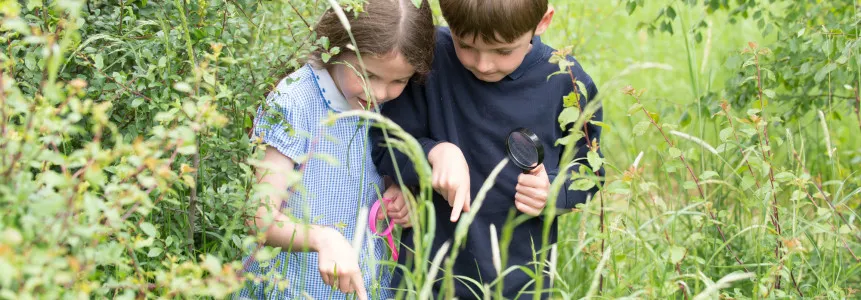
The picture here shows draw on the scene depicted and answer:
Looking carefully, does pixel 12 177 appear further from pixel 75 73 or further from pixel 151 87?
pixel 75 73

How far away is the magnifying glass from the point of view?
2459 mm


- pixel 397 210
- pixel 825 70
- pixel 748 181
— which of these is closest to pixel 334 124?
pixel 397 210

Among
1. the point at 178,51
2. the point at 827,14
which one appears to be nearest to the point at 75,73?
the point at 178,51

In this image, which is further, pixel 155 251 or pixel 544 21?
pixel 544 21

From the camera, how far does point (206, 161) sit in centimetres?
236

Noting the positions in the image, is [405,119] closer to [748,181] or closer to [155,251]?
[155,251]

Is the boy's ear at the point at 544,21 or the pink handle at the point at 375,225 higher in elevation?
the boy's ear at the point at 544,21

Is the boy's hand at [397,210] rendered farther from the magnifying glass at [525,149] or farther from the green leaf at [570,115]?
the green leaf at [570,115]

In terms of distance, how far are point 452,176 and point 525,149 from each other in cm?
28

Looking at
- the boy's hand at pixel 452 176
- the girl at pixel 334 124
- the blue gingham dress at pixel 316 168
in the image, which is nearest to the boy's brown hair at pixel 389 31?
the girl at pixel 334 124

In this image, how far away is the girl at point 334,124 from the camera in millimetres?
2318

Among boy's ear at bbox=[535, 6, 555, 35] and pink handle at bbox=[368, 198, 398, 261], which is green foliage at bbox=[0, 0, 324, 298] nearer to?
pink handle at bbox=[368, 198, 398, 261]

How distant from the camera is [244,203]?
2.10 meters

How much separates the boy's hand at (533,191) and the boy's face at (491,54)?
0.29 meters
